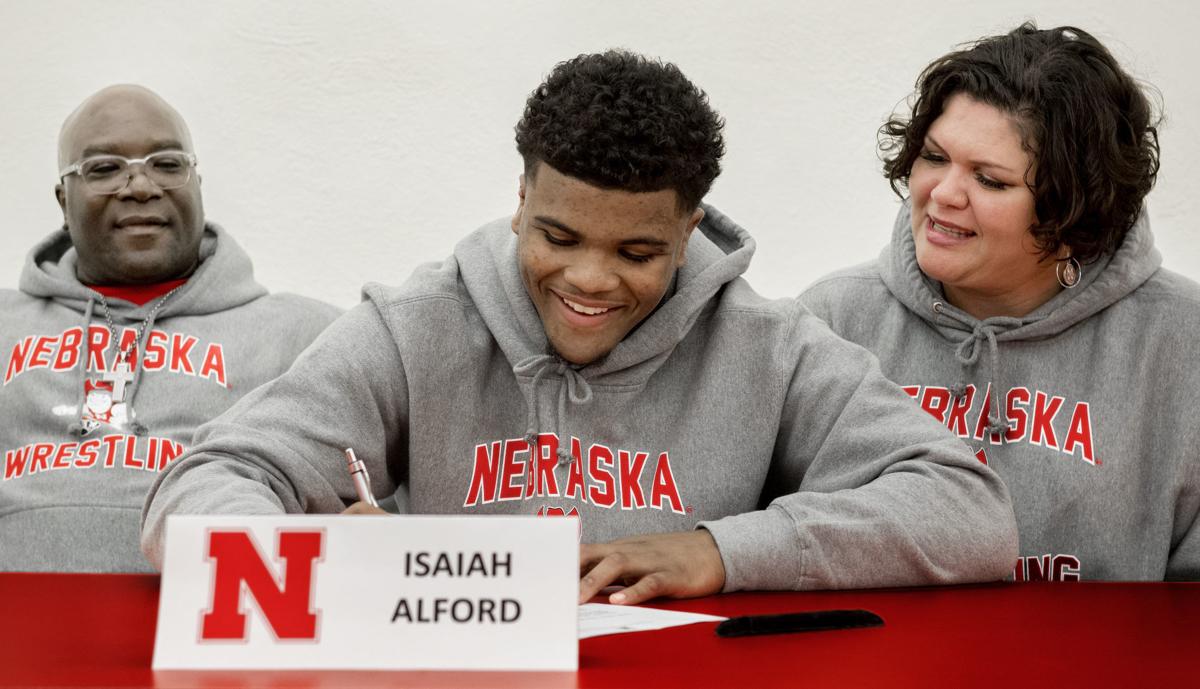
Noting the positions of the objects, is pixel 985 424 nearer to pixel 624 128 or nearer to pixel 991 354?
pixel 991 354

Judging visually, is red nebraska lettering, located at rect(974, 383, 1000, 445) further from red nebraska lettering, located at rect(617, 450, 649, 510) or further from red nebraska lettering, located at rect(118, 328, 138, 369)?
red nebraska lettering, located at rect(118, 328, 138, 369)

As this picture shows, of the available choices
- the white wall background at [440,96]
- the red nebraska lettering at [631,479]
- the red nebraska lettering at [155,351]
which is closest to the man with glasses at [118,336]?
the red nebraska lettering at [155,351]

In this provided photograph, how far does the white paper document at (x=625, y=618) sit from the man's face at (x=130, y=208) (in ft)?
4.73

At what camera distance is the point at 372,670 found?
832 mm

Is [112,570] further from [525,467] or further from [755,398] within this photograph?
[755,398]

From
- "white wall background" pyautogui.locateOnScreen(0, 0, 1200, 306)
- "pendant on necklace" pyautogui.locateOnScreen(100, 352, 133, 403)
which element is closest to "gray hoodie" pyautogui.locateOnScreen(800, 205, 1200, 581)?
"white wall background" pyautogui.locateOnScreen(0, 0, 1200, 306)

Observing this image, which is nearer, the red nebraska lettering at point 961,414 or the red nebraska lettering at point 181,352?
the red nebraska lettering at point 961,414

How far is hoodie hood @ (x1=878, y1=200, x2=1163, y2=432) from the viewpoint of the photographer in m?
1.78

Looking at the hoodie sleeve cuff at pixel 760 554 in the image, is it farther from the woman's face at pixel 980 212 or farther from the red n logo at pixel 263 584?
the woman's face at pixel 980 212

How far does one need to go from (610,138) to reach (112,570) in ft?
3.75

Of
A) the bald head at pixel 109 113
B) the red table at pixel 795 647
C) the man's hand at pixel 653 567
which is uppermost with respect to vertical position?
the bald head at pixel 109 113

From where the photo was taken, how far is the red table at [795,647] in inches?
32.3

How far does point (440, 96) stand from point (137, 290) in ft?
2.41

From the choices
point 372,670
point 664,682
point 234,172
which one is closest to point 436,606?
point 372,670
